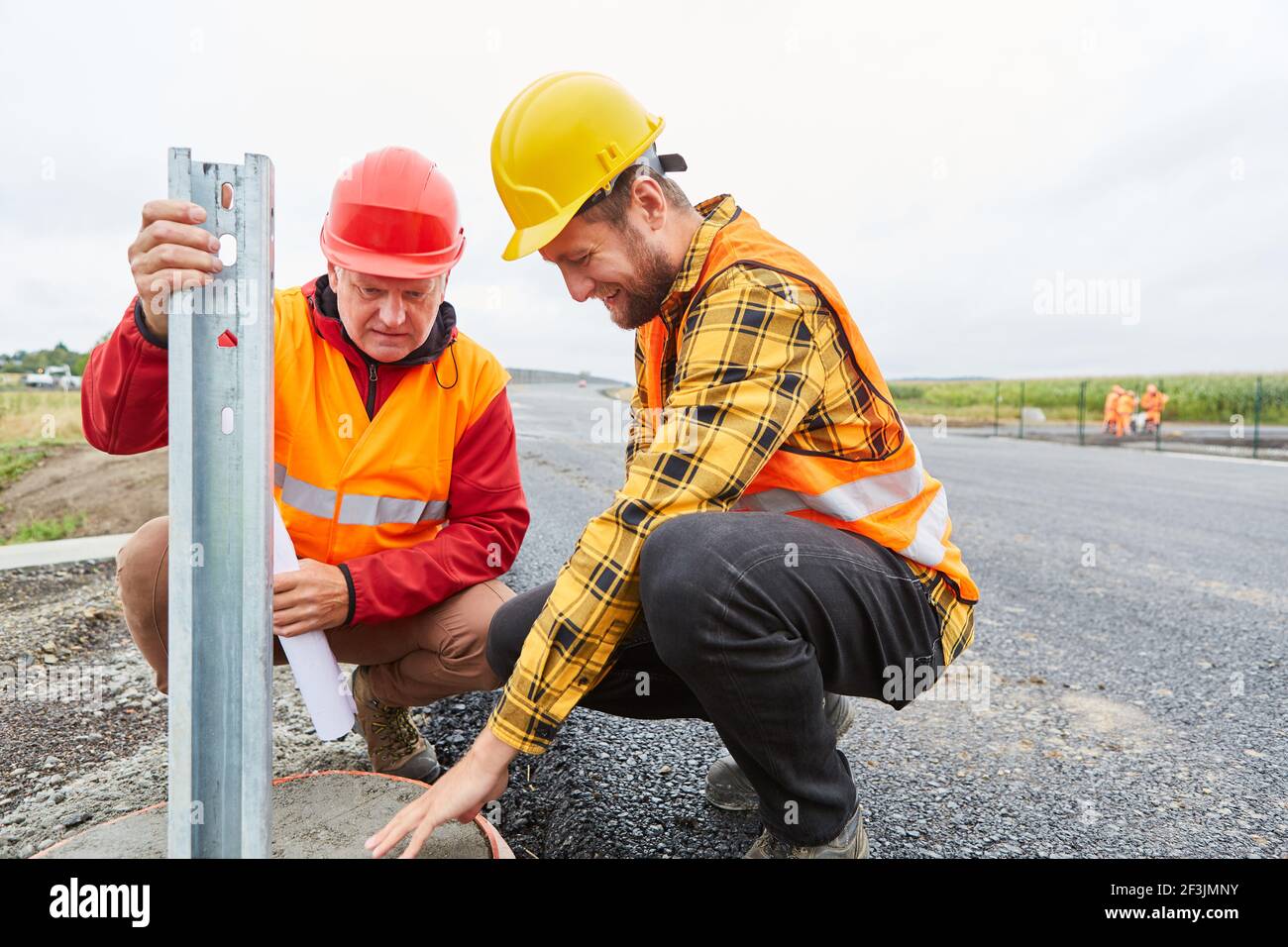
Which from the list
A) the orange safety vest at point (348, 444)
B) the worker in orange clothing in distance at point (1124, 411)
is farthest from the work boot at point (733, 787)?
the worker in orange clothing in distance at point (1124, 411)

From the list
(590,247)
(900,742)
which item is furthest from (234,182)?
(900,742)

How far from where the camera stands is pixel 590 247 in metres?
1.83

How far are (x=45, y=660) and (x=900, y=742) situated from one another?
10.3ft

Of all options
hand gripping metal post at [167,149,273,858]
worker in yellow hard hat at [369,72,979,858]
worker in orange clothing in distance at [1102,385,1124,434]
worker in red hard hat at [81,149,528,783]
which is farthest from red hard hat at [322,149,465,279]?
worker in orange clothing in distance at [1102,385,1124,434]

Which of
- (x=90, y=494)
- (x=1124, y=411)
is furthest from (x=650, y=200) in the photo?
(x=1124, y=411)

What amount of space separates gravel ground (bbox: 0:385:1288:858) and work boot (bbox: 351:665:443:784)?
0.19 meters

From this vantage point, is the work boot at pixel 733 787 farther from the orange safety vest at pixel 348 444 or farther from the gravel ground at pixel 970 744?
the orange safety vest at pixel 348 444

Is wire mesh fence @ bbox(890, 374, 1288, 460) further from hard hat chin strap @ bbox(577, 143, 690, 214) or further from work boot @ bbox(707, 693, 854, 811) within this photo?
hard hat chin strap @ bbox(577, 143, 690, 214)

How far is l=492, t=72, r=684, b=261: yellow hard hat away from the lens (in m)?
1.80

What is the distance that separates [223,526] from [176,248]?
424 mm

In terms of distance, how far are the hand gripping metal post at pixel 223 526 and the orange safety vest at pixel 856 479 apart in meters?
0.86

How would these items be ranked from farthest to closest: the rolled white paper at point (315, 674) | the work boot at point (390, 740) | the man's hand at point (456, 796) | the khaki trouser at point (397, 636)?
the work boot at point (390, 740) → the khaki trouser at point (397, 636) → the rolled white paper at point (315, 674) → the man's hand at point (456, 796)

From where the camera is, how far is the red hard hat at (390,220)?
2.09 m
